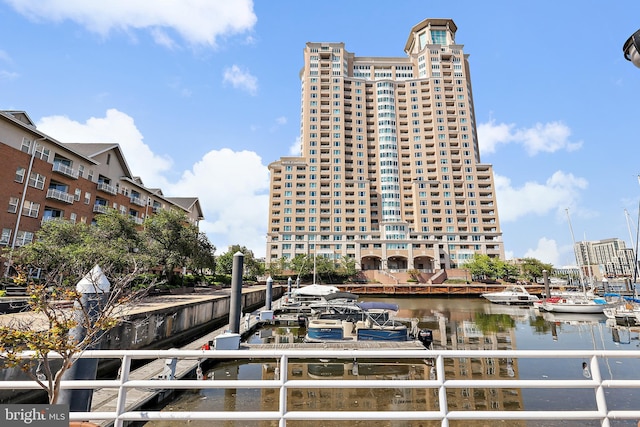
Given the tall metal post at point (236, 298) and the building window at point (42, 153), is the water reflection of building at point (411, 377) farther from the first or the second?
the building window at point (42, 153)

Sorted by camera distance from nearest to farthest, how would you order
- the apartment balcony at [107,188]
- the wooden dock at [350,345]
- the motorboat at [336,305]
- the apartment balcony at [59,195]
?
the wooden dock at [350,345], the motorboat at [336,305], the apartment balcony at [59,195], the apartment balcony at [107,188]

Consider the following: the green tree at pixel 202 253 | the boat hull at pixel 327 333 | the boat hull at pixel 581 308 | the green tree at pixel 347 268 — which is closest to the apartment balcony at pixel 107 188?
the green tree at pixel 202 253

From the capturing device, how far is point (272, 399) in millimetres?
10445

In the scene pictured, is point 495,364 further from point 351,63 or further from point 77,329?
point 351,63

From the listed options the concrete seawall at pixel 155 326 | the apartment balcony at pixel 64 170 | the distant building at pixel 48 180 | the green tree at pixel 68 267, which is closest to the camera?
the green tree at pixel 68 267

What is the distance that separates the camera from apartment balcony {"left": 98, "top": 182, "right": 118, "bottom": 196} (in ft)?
136

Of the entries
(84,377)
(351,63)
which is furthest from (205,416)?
(351,63)

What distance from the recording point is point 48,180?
3416 centimetres

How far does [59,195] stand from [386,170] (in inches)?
3258

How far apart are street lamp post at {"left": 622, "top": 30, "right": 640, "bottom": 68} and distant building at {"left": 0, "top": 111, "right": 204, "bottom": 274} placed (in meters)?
41.4

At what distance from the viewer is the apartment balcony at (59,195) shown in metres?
34.0

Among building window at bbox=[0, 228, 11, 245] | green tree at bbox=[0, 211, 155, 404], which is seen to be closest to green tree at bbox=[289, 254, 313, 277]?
green tree at bbox=[0, 211, 155, 404]

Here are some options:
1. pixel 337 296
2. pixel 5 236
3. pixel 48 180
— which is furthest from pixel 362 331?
pixel 48 180

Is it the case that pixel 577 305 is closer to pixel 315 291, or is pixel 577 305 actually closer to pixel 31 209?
pixel 315 291
